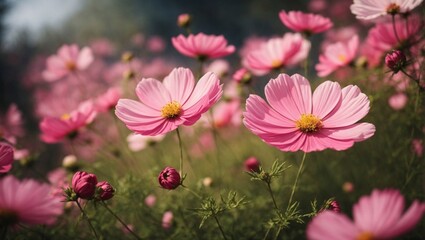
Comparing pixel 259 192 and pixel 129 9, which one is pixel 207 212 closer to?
pixel 259 192

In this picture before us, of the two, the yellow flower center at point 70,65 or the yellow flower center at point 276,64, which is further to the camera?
the yellow flower center at point 70,65

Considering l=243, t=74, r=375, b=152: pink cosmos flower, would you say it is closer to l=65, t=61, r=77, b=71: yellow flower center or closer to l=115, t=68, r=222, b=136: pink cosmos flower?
l=115, t=68, r=222, b=136: pink cosmos flower

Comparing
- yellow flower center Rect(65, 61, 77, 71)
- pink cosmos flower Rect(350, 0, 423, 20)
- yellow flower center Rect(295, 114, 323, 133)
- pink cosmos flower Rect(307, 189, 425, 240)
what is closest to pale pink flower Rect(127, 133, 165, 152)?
yellow flower center Rect(65, 61, 77, 71)

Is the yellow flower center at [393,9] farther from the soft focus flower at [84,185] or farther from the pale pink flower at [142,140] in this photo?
the pale pink flower at [142,140]

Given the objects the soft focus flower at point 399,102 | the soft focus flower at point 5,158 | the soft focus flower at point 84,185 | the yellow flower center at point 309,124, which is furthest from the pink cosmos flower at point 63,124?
the soft focus flower at point 399,102

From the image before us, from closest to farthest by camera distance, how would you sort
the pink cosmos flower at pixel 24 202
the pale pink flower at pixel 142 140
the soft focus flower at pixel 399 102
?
the pink cosmos flower at pixel 24 202 → the soft focus flower at pixel 399 102 → the pale pink flower at pixel 142 140

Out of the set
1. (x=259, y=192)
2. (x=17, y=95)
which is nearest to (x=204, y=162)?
(x=259, y=192)
